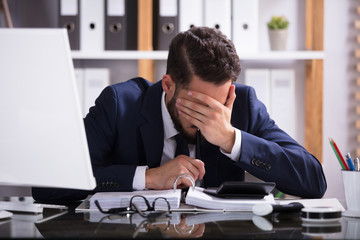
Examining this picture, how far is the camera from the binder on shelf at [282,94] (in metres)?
2.60

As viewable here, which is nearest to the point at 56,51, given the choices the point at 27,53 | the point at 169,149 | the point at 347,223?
the point at 27,53

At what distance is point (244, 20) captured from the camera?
2.49m

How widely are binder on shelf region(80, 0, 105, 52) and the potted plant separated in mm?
883

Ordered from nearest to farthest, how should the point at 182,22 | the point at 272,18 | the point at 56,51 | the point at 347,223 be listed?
the point at 56,51, the point at 347,223, the point at 182,22, the point at 272,18

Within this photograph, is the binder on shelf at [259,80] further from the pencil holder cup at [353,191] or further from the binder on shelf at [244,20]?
the pencil holder cup at [353,191]

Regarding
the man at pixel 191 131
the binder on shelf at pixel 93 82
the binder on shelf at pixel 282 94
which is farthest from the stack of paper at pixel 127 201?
the binder on shelf at pixel 282 94

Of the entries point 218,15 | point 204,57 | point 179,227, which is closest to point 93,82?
point 218,15

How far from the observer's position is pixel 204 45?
1.56 m

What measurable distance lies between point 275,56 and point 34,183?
6.08 ft

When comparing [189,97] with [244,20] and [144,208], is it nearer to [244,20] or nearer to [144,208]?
[144,208]

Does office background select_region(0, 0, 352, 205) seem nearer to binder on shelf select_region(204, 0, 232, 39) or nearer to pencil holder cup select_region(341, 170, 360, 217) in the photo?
binder on shelf select_region(204, 0, 232, 39)

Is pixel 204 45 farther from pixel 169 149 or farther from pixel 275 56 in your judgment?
pixel 275 56

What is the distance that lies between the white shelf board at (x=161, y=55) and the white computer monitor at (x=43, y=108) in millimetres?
1571

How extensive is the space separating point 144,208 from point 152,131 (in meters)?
0.53
